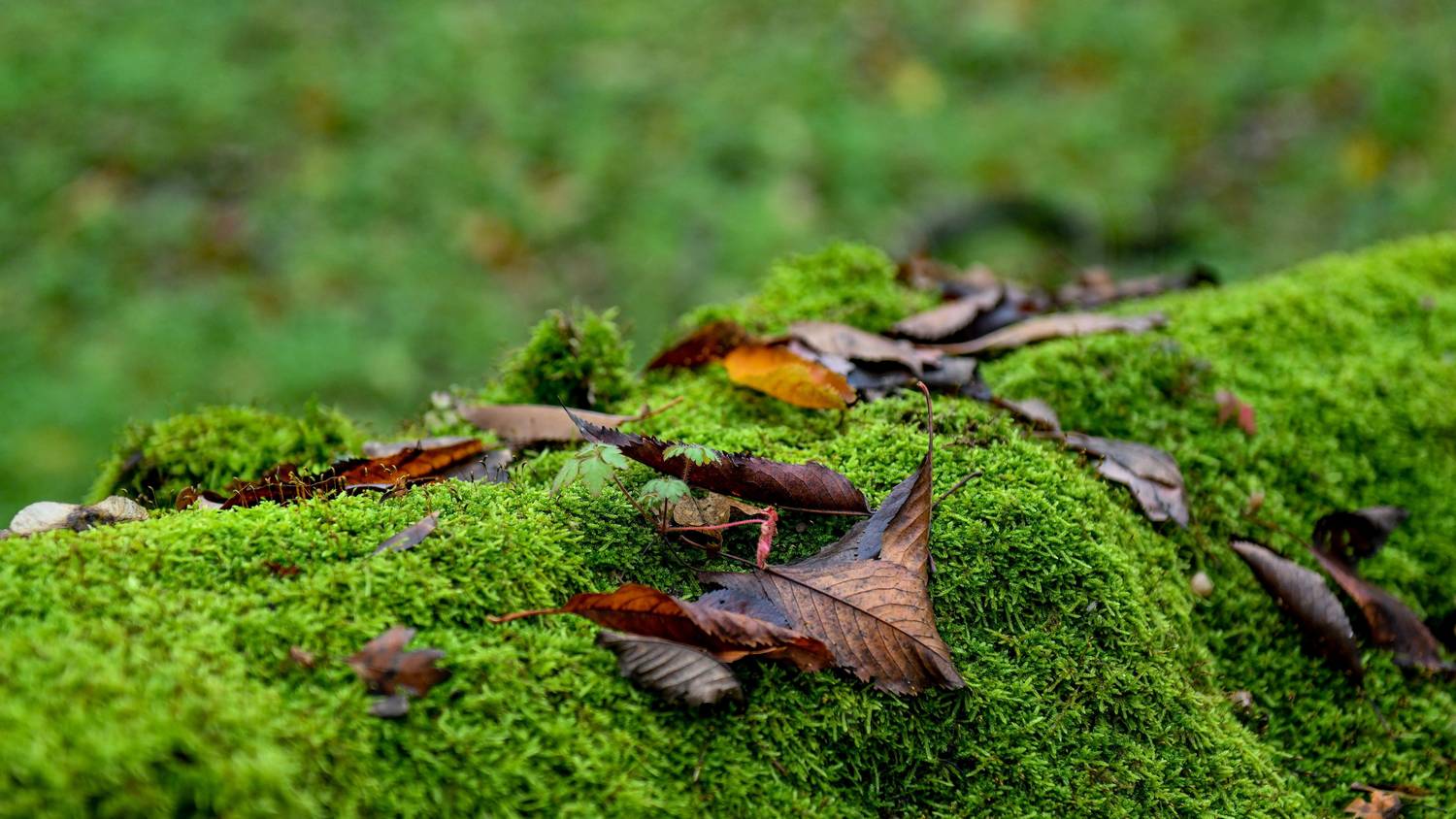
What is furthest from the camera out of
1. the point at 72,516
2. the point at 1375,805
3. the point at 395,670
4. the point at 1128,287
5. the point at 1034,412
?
the point at 1128,287

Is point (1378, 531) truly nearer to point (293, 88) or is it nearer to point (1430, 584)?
point (1430, 584)

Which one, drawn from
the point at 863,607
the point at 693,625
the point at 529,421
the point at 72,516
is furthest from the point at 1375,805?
the point at 72,516

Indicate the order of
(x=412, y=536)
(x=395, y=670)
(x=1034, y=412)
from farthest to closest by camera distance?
(x=1034, y=412) < (x=412, y=536) < (x=395, y=670)

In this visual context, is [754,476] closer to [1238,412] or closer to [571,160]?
[1238,412]

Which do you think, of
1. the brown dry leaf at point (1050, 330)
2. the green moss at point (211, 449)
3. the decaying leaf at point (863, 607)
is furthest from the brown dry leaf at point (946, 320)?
the green moss at point (211, 449)

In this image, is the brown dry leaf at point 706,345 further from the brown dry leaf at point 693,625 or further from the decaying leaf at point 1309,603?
the decaying leaf at point 1309,603

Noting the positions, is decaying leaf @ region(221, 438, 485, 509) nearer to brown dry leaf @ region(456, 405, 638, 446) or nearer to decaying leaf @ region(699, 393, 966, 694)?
brown dry leaf @ region(456, 405, 638, 446)

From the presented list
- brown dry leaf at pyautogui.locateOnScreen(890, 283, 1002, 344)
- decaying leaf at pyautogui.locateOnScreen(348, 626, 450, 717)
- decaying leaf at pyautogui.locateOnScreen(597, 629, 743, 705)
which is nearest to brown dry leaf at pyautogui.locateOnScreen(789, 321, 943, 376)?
brown dry leaf at pyautogui.locateOnScreen(890, 283, 1002, 344)
